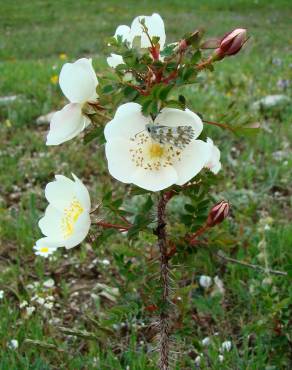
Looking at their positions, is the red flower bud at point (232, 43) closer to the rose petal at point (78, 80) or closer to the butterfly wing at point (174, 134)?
the butterfly wing at point (174, 134)

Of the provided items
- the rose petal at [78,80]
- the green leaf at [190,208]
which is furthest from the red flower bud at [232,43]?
the green leaf at [190,208]

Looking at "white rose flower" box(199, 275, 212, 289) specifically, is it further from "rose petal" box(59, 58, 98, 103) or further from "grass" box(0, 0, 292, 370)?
"rose petal" box(59, 58, 98, 103)

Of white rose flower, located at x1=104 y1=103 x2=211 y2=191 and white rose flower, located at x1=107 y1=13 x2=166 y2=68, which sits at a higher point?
white rose flower, located at x1=107 y1=13 x2=166 y2=68

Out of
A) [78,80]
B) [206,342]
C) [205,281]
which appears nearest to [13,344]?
[206,342]

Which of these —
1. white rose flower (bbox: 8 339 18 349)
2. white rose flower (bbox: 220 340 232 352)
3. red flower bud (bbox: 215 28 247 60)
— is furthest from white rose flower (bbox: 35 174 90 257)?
white rose flower (bbox: 220 340 232 352)

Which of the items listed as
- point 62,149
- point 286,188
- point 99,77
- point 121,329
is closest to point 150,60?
point 99,77
